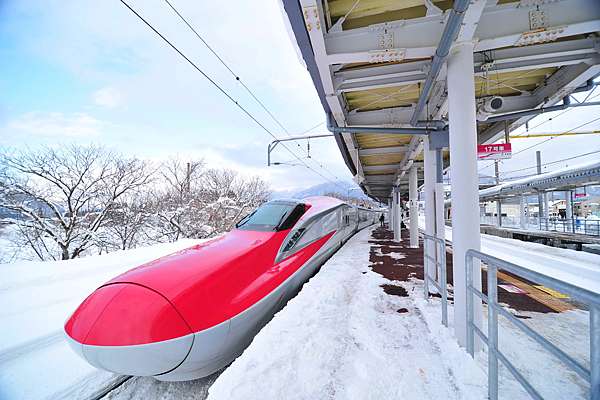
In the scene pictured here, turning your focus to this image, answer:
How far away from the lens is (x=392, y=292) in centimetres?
398

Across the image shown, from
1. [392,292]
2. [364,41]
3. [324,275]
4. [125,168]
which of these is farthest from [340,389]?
[125,168]

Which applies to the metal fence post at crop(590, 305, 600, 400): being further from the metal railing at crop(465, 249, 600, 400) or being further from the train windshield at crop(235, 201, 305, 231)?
the train windshield at crop(235, 201, 305, 231)

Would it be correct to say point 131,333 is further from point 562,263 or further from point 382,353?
point 562,263

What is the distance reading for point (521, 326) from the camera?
56.2 inches

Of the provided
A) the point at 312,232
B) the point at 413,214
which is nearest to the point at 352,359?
the point at 312,232

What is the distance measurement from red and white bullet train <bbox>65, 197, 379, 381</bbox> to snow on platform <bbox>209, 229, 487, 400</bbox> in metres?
0.32

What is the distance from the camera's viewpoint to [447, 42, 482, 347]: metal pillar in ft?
8.07

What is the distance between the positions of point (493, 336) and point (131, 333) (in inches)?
104

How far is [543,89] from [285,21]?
385 centimetres

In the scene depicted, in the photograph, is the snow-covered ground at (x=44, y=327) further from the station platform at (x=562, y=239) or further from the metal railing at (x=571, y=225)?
the metal railing at (x=571, y=225)

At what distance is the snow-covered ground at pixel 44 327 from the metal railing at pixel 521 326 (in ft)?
10.8

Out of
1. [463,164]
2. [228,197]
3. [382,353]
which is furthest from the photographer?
[228,197]

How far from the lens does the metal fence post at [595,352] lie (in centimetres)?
97

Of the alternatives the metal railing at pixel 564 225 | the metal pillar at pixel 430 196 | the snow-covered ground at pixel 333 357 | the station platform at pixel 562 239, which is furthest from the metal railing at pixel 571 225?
the snow-covered ground at pixel 333 357
